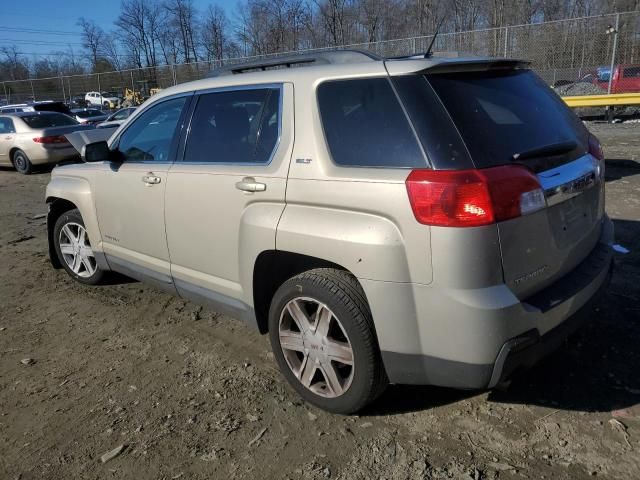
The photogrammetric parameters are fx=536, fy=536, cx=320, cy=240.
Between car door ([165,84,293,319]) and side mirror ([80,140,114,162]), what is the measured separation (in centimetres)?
88

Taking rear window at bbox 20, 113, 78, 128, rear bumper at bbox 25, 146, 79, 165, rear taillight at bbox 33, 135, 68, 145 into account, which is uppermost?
rear window at bbox 20, 113, 78, 128

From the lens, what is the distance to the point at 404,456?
2.59 metres

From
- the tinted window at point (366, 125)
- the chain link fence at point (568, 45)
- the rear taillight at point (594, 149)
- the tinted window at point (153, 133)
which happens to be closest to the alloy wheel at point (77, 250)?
the tinted window at point (153, 133)

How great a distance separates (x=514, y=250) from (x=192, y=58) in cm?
6362

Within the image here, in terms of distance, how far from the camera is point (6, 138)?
45.9ft

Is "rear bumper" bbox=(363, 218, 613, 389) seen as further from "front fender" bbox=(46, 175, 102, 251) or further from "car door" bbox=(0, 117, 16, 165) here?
"car door" bbox=(0, 117, 16, 165)

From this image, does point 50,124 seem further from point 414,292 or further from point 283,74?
point 414,292

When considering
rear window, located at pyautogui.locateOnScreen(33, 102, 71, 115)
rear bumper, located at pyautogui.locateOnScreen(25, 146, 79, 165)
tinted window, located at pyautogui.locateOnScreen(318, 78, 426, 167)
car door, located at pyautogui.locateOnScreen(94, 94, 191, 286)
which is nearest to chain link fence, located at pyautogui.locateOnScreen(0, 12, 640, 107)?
rear bumper, located at pyautogui.locateOnScreen(25, 146, 79, 165)

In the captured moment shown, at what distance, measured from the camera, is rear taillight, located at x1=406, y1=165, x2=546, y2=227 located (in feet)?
7.37

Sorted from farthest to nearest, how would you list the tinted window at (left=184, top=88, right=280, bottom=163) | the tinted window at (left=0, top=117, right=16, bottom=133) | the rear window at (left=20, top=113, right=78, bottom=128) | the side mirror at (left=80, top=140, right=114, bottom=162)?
the tinted window at (left=0, top=117, right=16, bottom=133)
the rear window at (left=20, top=113, right=78, bottom=128)
the side mirror at (left=80, top=140, right=114, bottom=162)
the tinted window at (left=184, top=88, right=280, bottom=163)

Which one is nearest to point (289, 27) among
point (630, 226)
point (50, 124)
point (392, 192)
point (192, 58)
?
point (192, 58)

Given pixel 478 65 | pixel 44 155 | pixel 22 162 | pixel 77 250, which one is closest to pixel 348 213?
pixel 478 65

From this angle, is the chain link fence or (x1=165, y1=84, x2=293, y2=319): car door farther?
the chain link fence

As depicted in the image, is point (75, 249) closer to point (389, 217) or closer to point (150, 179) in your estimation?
point (150, 179)
